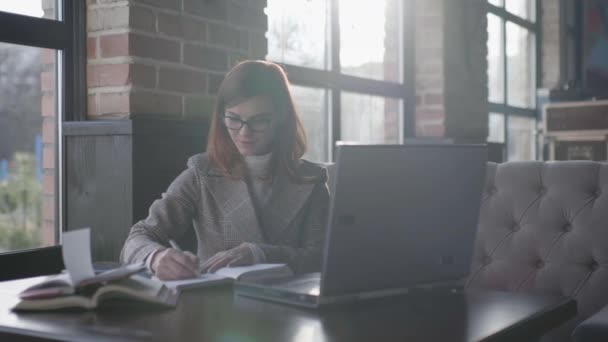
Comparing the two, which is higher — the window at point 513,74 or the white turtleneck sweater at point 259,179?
the window at point 513,74

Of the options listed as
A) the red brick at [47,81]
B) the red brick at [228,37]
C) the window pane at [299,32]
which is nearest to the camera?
the red brick at [47,81]

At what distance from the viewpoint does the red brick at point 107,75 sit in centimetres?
201

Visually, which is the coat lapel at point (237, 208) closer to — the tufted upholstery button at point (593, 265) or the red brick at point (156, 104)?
the red brick at point (156, 104)

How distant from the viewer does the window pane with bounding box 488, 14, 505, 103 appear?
4.95 m

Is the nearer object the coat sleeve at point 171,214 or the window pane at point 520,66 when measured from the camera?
the coat sleeve at point 171,214

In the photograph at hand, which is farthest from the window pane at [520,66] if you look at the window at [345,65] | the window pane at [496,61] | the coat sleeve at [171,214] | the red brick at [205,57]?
the coat sleeve at [171,214]

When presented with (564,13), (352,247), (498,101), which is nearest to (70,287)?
(352,247)

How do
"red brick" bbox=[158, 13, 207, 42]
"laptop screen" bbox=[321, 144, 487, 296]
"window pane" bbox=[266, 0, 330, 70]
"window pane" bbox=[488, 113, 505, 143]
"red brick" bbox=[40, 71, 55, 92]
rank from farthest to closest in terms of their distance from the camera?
"window pane" bbox=[488, 113, 505, 143] → "window pane" bbox=[266, 0, 330, 70] → "red brick" bbox=[158, 13, 207, 42] → "red brick" bbox=[40, 71, 55, 92] → "laptop screen" bbox=[321, 144, 487, 296]

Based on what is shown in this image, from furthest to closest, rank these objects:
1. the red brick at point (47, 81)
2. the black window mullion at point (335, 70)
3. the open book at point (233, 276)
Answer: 1. the black window mullion at point (335, 70)
2. the red brick at point (47, 81)
3. the open book at point (233, 276)

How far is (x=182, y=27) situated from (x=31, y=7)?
17.2 inches

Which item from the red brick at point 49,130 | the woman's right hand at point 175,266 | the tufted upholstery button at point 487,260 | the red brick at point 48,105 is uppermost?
the red brick at point 48,105

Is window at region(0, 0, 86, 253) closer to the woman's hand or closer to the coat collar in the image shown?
the coat collar

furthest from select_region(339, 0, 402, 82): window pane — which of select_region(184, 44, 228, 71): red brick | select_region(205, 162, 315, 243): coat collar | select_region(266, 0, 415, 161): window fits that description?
select_region(205, 162, 315, 243): coat collar

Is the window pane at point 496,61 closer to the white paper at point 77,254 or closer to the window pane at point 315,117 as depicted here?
the window pane at point 315,117
